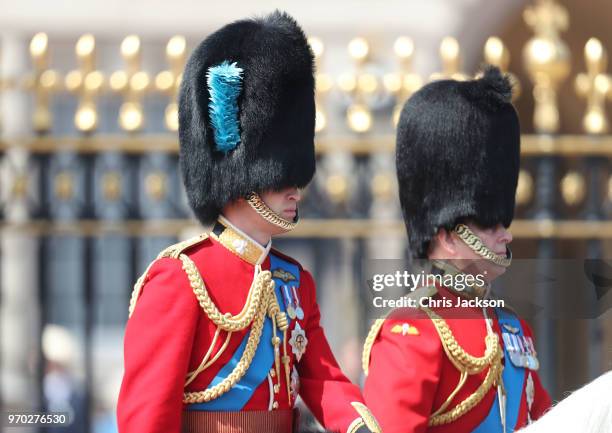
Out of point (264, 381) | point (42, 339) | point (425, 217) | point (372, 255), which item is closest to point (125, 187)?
point (42, 339)

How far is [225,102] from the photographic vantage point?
111 inches

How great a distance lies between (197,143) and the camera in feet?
9.43

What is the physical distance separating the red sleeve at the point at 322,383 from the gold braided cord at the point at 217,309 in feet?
0.54

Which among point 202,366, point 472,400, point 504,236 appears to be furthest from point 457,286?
point 202,366

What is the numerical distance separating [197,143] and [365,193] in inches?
95.6

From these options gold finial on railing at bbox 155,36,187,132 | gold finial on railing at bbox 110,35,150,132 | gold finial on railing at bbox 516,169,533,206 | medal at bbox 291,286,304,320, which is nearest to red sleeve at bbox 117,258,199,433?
medal at bbox 291,286,304,320

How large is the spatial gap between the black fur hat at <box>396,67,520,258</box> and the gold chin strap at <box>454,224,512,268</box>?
0.09ft

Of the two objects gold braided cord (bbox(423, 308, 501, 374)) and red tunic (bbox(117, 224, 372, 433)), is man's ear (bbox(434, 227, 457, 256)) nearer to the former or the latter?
gold braided cord (bbox(423, 308, 501, 374))

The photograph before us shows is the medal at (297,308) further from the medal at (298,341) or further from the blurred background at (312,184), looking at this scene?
the blurred background at (312,184)

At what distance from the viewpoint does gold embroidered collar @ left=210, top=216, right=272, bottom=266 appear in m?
2.84

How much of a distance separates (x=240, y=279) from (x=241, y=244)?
0.23 ft

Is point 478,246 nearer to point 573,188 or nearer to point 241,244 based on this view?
point 241,244

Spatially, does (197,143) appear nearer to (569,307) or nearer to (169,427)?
(169,427)

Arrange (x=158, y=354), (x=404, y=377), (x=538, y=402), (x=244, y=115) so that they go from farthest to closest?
1. (x=538, y=402)
2. (x=404, y=377)
3. (x=244, y=115)
4. (x=158, y=354)
